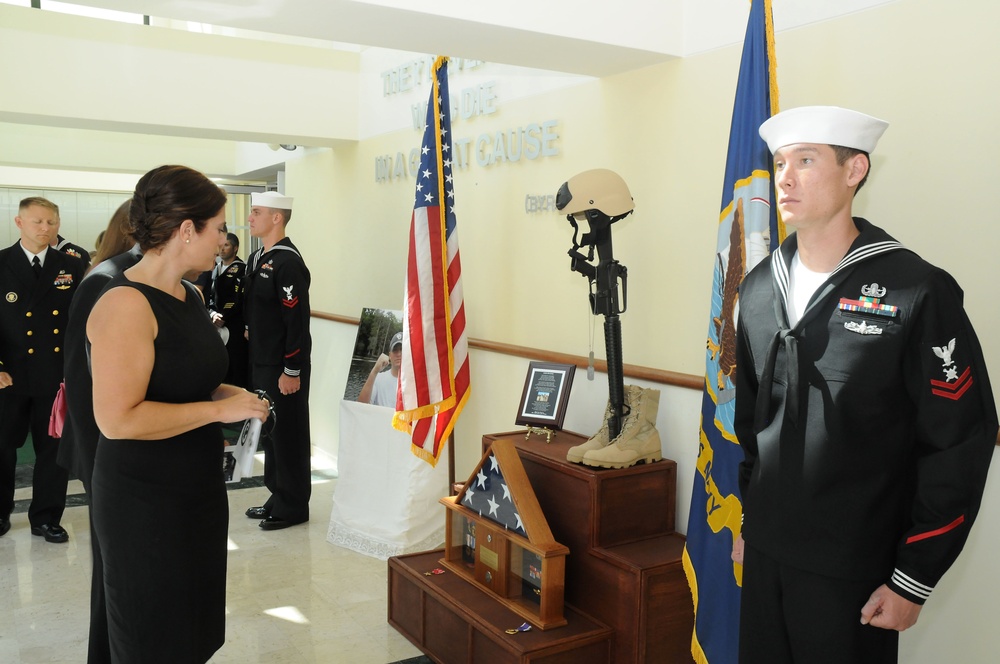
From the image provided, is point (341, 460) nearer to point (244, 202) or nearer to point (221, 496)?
point (221, 496)

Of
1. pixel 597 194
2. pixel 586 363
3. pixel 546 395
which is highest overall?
pixel 597 194

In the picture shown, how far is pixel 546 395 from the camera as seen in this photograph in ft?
11.2

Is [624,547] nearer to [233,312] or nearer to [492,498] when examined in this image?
[492,498]

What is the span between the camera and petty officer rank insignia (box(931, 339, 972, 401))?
1.63 metres

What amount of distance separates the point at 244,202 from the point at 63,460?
593 centimetres

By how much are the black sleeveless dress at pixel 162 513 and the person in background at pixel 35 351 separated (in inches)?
106

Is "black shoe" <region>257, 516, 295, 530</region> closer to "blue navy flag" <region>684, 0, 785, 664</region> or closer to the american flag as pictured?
the american flag

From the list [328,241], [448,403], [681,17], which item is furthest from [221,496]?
[328,241]

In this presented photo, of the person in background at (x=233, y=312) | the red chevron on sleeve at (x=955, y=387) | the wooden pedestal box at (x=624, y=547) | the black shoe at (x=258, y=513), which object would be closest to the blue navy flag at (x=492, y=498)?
the wooden pedestal box at (x=624, y=547)

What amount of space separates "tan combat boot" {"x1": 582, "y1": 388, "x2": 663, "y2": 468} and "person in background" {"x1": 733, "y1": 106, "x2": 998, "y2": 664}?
1027 mm

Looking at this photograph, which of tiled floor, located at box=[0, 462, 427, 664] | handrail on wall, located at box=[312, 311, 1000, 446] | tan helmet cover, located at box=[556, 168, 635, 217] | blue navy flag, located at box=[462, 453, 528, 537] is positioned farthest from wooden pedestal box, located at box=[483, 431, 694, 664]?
tan helmet cover, located at box=[556, 168, 635, 217]

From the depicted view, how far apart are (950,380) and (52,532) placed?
4346mm

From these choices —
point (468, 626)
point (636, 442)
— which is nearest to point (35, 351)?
point (468, 626)

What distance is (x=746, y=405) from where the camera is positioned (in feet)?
6.79
